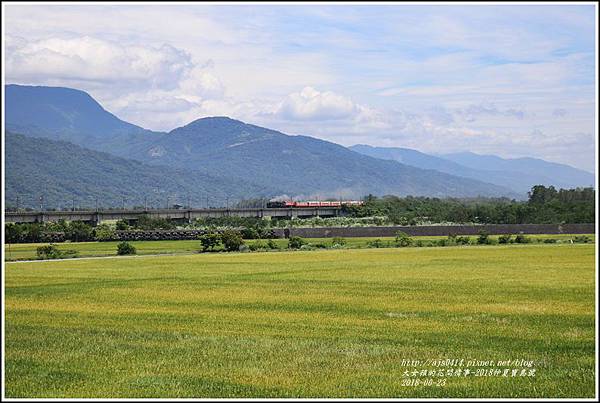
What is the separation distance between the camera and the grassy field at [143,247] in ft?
226

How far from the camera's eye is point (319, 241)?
82.1 metres

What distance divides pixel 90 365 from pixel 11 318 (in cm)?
983

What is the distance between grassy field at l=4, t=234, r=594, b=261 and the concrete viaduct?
19454 mm

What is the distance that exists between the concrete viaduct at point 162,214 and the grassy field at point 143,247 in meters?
19.5

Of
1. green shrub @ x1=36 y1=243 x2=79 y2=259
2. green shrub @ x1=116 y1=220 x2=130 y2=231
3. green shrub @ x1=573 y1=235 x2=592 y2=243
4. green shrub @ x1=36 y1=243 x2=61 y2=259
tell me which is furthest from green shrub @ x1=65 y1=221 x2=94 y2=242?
green shrub @ x1=573 y1=235 x2=592 y2=243

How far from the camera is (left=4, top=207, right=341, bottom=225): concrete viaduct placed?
336ft

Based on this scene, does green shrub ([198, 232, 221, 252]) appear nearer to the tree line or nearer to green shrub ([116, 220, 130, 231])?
green shrub ([116, 220, 130, 231])

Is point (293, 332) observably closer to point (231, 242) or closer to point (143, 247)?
point (231, 242)

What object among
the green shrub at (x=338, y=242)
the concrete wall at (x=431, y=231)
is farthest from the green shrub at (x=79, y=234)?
the green shrub at (x=338, y=242)

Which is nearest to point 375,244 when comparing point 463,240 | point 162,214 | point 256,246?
point 463,240

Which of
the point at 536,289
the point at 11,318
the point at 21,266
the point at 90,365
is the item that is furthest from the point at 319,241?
the point at 90,365

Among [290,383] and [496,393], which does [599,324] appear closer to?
[496,393]

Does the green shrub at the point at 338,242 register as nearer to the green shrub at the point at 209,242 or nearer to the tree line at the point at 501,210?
the green shrub at the point at 209,242

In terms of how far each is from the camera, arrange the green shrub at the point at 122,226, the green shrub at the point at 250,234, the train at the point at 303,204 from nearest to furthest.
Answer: the green shrub at the point at 250,234 → the green shrub at the point at 122,226 → the train at the point at 303,204
